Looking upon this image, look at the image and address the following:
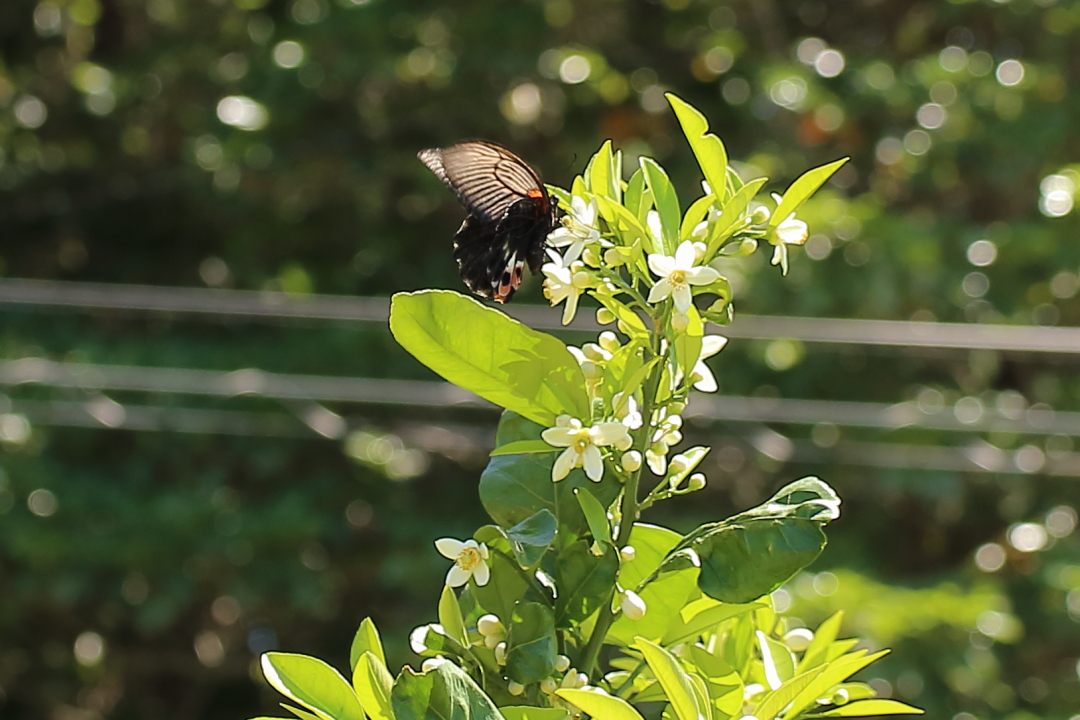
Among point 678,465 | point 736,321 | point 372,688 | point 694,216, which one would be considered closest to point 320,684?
point 372,688

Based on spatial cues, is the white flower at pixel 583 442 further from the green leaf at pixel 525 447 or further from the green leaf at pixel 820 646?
the green leaf at pixel 820 646

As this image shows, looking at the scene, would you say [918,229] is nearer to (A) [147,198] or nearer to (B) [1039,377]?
(B) [1039,377]

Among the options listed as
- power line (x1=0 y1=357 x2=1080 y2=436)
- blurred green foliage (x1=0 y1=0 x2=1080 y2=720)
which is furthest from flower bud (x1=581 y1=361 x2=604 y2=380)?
power line (x1=0 y1=357 x2=1080 y2=436)

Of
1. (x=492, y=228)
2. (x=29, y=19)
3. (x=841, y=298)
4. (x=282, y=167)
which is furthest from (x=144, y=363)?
(x=492, y=228)

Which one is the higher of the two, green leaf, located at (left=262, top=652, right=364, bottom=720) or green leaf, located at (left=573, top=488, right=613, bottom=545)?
green leaf, located at (left=573, top=488, right=613, bottom=545)

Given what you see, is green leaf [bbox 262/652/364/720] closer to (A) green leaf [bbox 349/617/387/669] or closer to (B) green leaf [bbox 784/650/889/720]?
(A) green leaf [bbox 349/617/387/669]

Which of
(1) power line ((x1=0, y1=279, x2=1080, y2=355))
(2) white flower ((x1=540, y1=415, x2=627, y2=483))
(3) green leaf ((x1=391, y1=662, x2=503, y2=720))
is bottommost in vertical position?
(1) power line ((x1=0, y1=279, x2=1080, y2=355))
